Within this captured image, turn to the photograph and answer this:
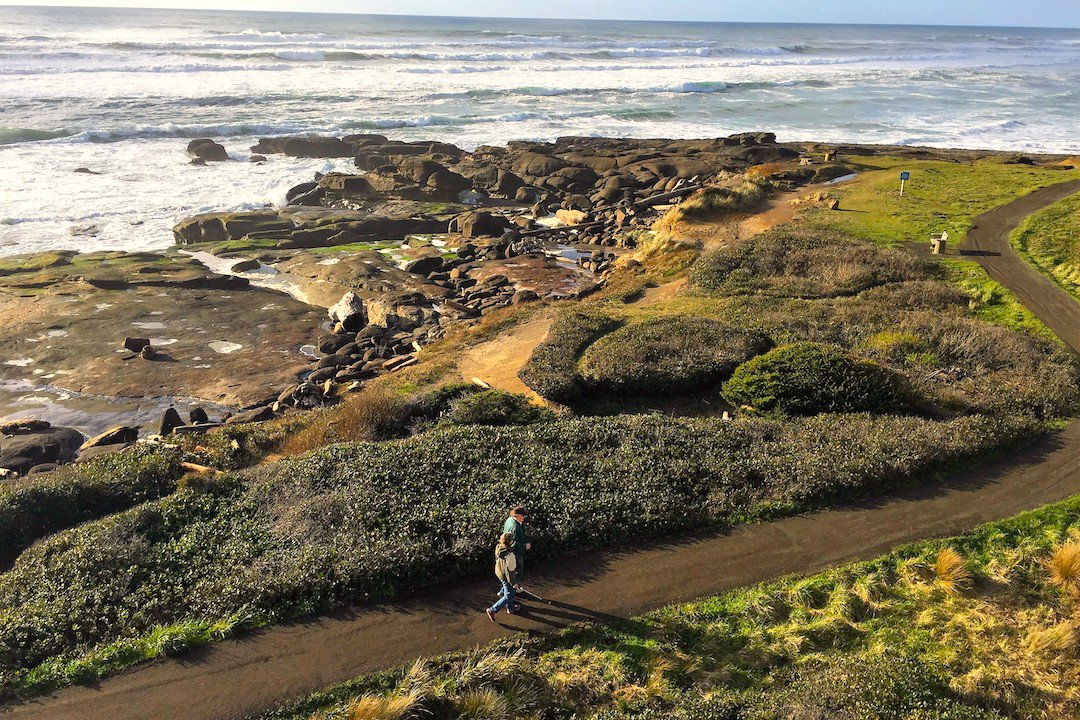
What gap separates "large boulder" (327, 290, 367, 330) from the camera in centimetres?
2700

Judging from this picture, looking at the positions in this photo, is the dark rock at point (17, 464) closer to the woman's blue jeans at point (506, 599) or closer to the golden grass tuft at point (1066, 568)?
the woman's blue jeans at point (506, 599)

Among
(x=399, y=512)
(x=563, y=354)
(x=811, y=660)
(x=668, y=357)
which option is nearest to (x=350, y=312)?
(x=563, y=354)

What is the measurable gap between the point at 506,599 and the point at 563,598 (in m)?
0.93

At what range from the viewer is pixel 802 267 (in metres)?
24.9

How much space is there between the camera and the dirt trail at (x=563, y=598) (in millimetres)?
9156

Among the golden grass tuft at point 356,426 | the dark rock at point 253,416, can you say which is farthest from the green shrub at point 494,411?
the dark rock at point 253,416

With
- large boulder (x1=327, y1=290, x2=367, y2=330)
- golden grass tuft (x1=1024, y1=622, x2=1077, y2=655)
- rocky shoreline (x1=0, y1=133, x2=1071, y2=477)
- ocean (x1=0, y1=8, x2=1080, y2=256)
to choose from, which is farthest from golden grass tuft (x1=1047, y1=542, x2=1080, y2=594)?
ocean (x1=0, y1=8, x2=1080, y2=256)

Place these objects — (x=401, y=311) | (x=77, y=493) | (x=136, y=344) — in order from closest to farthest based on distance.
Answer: (x=77, y=493) → (x=136, y=344) → (x=401, y=311)

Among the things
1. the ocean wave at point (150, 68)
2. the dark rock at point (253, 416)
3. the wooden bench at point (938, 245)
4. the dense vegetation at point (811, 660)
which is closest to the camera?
the dense vegetation at point (811, 660)

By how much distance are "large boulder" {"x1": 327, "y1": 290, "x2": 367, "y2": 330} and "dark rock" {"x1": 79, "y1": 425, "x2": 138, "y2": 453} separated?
893cm

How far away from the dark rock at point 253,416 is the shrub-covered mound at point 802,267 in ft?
48.3

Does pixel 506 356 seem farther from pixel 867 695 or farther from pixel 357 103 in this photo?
pixel 357 103

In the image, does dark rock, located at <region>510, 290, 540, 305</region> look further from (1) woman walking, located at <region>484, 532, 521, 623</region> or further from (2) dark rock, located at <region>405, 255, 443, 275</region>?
(1) woman walking, located at <region>484, 532, 521, 623</region>

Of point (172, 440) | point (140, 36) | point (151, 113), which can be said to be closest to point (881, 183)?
point (172, 440)
